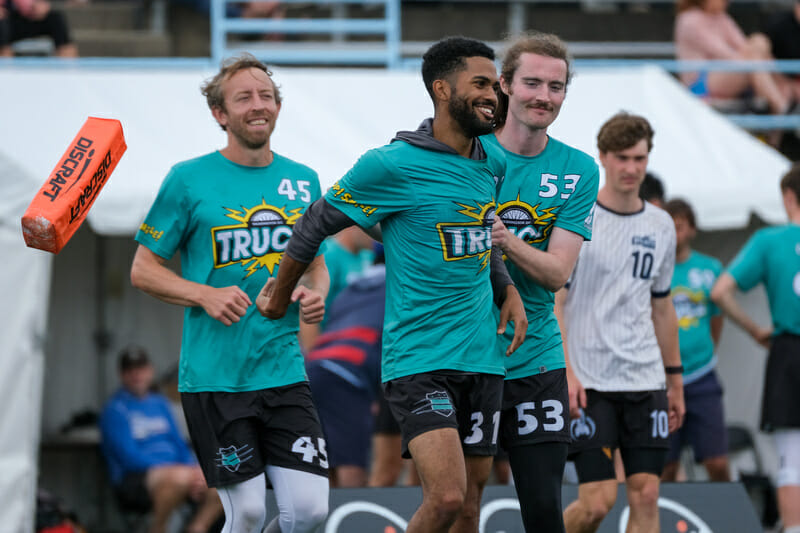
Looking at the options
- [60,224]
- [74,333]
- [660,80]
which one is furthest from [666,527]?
[74,333]

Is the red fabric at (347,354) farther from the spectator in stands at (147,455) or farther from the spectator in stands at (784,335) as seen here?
the spectator in stands at (784,335)

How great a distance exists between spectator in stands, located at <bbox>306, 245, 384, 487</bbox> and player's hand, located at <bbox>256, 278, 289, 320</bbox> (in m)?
3.31

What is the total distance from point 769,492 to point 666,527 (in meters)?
3.09

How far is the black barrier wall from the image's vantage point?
5895 mm

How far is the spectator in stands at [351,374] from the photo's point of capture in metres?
7.55

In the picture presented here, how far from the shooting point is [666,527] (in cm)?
606

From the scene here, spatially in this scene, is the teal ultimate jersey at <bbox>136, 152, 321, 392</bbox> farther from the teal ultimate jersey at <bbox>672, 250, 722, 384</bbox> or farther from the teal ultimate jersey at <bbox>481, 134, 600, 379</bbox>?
the teal ultimate jersey at <bbox>672, 250, 722, 384</bbox>

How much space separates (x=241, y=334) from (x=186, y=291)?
0.29 m

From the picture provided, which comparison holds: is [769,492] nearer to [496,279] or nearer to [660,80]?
[660,80]

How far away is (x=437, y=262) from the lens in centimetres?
409

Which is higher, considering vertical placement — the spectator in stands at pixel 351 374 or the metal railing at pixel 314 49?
the metal railing at pixel 314 49

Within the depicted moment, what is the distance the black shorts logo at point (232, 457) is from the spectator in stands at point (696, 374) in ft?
12.5

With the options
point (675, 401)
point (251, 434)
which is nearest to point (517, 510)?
point (675, 401)

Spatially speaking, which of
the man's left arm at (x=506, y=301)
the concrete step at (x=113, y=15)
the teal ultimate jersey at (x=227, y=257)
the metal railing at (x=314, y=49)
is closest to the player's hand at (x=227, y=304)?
the teal ultimate jersey at (x=227, y=257)
